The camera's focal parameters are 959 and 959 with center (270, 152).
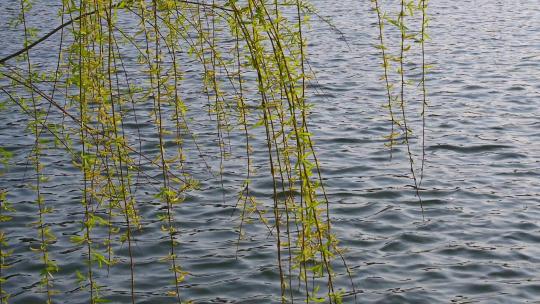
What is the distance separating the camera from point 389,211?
6.24 metres

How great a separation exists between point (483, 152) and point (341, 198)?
5.17 ft

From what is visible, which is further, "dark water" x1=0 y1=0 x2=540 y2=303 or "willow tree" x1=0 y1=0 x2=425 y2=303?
"dark water" x1=0 y1=0 x2=540 y2=303

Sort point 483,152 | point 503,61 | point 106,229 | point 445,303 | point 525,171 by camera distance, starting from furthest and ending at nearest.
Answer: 1. point 503,61
2. point 483,152
3. point 525,171
4. point 106,229
5. point 445,303

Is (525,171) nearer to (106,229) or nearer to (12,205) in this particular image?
(106,229)

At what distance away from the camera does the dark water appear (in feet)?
16.8

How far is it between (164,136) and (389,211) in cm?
254

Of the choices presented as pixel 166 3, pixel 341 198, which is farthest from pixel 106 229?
pixel 166 3

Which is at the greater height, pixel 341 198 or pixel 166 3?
pixel 166 3

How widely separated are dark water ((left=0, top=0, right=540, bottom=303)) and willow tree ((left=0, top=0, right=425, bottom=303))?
96 mm

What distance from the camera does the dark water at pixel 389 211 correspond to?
5.12m

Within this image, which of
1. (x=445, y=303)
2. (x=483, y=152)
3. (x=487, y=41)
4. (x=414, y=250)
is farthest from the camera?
(x=487, y=41)

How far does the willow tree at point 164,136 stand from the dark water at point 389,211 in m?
0.10

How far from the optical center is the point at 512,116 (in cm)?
852

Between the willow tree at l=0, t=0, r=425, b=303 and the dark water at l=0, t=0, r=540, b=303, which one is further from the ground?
the willow tree at l=0, t=0, r=425, b=303
